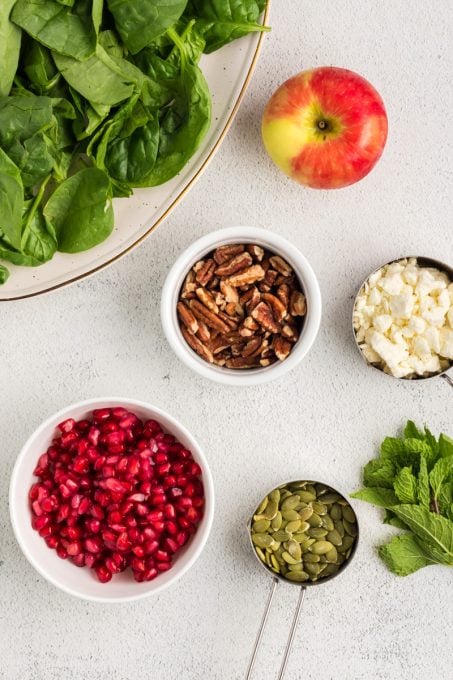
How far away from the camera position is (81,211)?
1.30 m

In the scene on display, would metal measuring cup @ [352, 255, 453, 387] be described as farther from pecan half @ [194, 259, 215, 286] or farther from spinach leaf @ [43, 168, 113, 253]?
spinach leaf @ [43, 168, 113, 253]

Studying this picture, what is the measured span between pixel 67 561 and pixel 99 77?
832 mm

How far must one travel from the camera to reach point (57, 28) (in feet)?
3.94

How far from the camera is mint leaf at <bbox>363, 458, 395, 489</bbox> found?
1460 mm

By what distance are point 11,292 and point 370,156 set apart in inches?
26.4

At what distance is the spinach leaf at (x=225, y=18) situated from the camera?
127 cm

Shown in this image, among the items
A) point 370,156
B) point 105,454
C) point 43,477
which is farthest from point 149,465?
point 370,156

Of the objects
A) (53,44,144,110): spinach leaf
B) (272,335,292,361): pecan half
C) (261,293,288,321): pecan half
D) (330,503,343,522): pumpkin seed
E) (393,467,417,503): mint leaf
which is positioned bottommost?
(330,503,343,522): pumpkin seed

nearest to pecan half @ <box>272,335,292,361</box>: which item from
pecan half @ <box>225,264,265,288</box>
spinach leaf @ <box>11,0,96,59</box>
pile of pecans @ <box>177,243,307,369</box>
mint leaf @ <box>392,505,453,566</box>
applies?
pile of pecans @ <box>177,243,307,369</box>

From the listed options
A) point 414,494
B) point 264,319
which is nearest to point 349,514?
point 414,494

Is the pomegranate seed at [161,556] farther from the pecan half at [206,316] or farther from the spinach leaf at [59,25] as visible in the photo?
the spinach leaf at [59,25]

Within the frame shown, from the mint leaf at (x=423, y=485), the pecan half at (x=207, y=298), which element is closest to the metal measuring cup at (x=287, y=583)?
the mint leaf at (x=423, y=485)

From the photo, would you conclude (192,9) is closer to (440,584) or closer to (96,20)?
(96,20)

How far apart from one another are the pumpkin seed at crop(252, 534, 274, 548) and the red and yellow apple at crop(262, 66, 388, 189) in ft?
2.14
